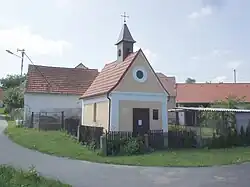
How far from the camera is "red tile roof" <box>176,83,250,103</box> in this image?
5856cm

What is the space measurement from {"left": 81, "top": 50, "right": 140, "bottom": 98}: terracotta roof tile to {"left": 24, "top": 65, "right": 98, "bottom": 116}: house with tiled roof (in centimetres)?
904

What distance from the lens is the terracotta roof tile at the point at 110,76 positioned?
74.0 ft

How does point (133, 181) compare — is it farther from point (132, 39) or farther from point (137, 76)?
point (132, 39)

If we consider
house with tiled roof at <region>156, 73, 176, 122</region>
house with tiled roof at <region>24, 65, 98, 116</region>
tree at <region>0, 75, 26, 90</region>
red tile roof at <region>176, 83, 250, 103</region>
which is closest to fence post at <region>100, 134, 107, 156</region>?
house with tiled roof at <region>24, 65, 98, 116</region>

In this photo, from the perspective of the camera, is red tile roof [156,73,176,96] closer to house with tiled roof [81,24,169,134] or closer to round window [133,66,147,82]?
house with tiled roof [81,24,169,134]

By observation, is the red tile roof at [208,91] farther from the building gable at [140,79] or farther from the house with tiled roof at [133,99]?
the building gable at [140,79]

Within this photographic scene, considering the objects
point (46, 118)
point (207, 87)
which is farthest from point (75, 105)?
point (207, 87)

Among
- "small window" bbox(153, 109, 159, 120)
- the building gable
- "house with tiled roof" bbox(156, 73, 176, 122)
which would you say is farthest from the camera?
"house with tiled roof" bbox(156, 73, 176, 122)

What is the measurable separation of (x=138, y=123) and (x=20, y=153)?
26.5 ft

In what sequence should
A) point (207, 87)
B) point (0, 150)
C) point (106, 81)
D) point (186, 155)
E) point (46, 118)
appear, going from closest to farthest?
point (186, 155) → point (0, 150) → point (106, 81) → point (46, 118) → point (207, 87)

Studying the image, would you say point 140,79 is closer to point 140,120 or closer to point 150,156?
point 140,120

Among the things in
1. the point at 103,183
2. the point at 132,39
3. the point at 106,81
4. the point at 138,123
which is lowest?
the point at 103,183

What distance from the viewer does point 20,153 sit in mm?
17281

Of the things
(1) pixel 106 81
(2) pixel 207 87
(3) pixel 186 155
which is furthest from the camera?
(2) pixel 207 87
